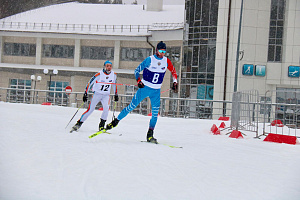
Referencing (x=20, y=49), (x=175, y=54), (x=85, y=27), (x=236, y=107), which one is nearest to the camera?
(x=236, y=107)

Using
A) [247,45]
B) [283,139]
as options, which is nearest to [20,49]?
[247,45]

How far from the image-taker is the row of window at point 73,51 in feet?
115

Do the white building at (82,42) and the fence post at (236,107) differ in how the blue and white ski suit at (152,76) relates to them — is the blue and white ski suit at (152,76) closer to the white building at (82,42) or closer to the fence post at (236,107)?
the fence post at (236,107)

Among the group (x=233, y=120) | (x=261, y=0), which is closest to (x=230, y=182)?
(x=233, y=120)

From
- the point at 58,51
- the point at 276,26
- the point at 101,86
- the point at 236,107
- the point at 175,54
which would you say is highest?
the point at 276,26

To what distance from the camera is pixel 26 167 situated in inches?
171

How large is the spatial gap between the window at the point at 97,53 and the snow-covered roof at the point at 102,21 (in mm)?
2285

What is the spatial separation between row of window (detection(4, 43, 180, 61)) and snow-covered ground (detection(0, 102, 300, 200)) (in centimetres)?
2847

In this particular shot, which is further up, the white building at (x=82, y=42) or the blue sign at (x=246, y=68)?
the white building at (x=82, y=42)

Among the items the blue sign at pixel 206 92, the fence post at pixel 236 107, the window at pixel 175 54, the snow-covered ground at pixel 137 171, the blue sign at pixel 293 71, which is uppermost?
the window at pixel 175 54

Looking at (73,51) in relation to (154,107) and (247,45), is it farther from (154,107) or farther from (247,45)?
(154,107)

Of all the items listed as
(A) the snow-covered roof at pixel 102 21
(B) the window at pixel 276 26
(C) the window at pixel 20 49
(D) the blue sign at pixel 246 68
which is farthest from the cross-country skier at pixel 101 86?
(C) the window at pixel 20 49

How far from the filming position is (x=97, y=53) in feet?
119

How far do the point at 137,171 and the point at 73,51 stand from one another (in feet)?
109
